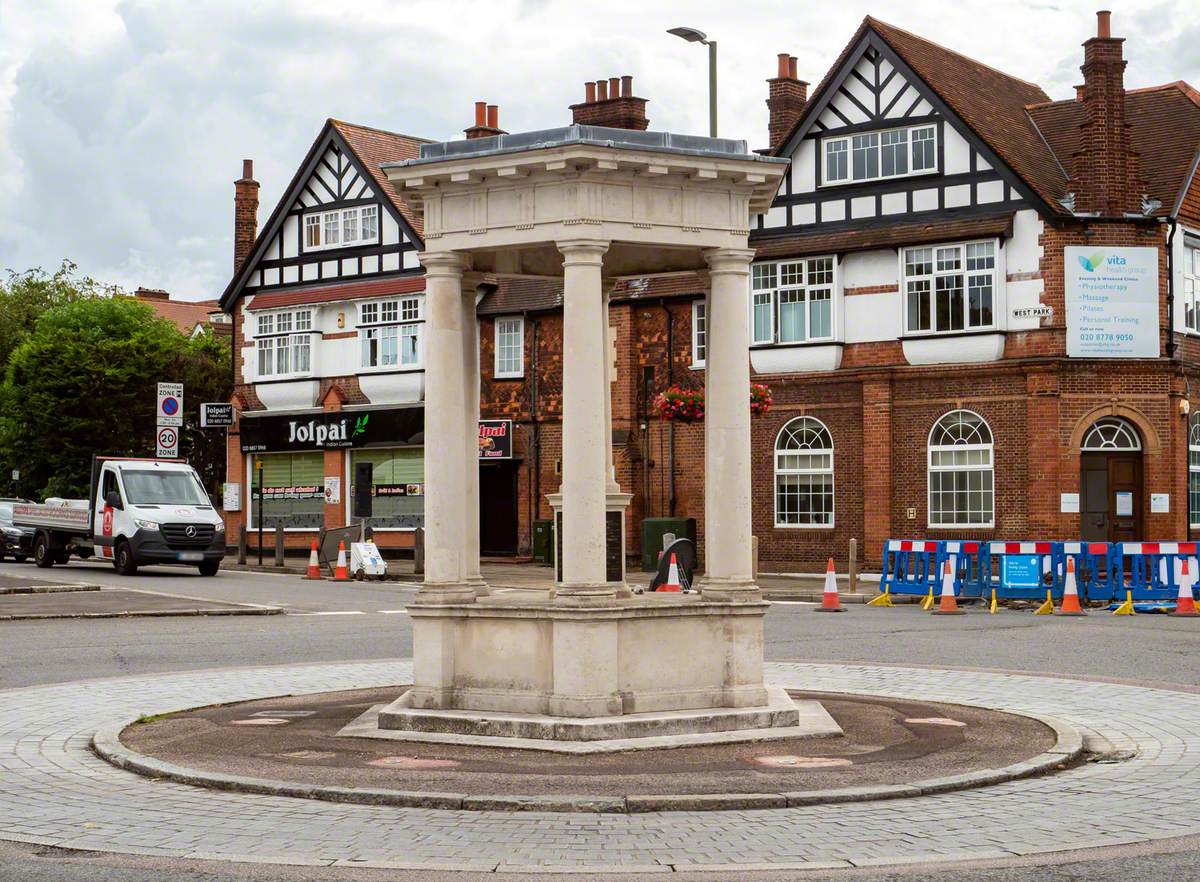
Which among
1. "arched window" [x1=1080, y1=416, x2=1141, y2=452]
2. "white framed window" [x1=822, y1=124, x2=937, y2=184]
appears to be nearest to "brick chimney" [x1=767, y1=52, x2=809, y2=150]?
"white framed window" [x1=822, y1=124, x2=937, y2=184]

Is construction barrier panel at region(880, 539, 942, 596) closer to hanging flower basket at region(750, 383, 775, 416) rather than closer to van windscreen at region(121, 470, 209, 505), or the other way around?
hanging flower basket at region(750, 383, 775, 416)

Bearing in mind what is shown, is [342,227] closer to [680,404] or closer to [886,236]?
[680,404]

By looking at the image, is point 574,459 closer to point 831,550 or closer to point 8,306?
point 831,550

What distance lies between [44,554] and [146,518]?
186 inches

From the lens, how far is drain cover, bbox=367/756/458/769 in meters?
9.55

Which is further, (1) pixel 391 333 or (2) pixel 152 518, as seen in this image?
(1) pixel 391 333

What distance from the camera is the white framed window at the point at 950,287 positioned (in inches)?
1275

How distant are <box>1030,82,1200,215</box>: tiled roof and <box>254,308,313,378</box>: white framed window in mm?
20379

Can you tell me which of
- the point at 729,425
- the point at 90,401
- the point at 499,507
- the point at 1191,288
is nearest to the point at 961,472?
the point at 1191,288

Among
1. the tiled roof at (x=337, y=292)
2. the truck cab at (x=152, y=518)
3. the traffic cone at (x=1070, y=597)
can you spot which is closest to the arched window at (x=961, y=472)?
the traffic cone at (x=1070, y=597)

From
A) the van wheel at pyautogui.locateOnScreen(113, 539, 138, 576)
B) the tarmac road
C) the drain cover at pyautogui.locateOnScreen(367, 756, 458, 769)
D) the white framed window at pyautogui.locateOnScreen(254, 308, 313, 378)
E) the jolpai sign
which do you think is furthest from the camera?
the white framed window at pyautogui.locateOnScreen(254, 308, 313, 378)

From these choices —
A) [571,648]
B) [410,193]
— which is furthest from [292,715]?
[410,193]

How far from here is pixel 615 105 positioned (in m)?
38.3

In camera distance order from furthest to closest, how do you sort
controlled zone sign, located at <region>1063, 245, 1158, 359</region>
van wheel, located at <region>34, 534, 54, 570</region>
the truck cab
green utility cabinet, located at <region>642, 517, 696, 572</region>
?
van wheel, located at <region>34, 534, 54, 570</region> → green utility cabinet, located at <region>642, 517, 696, 572</region> → the truck cab → controlled zone sign, located at <region>1063, 245, 1158, 359</region>
